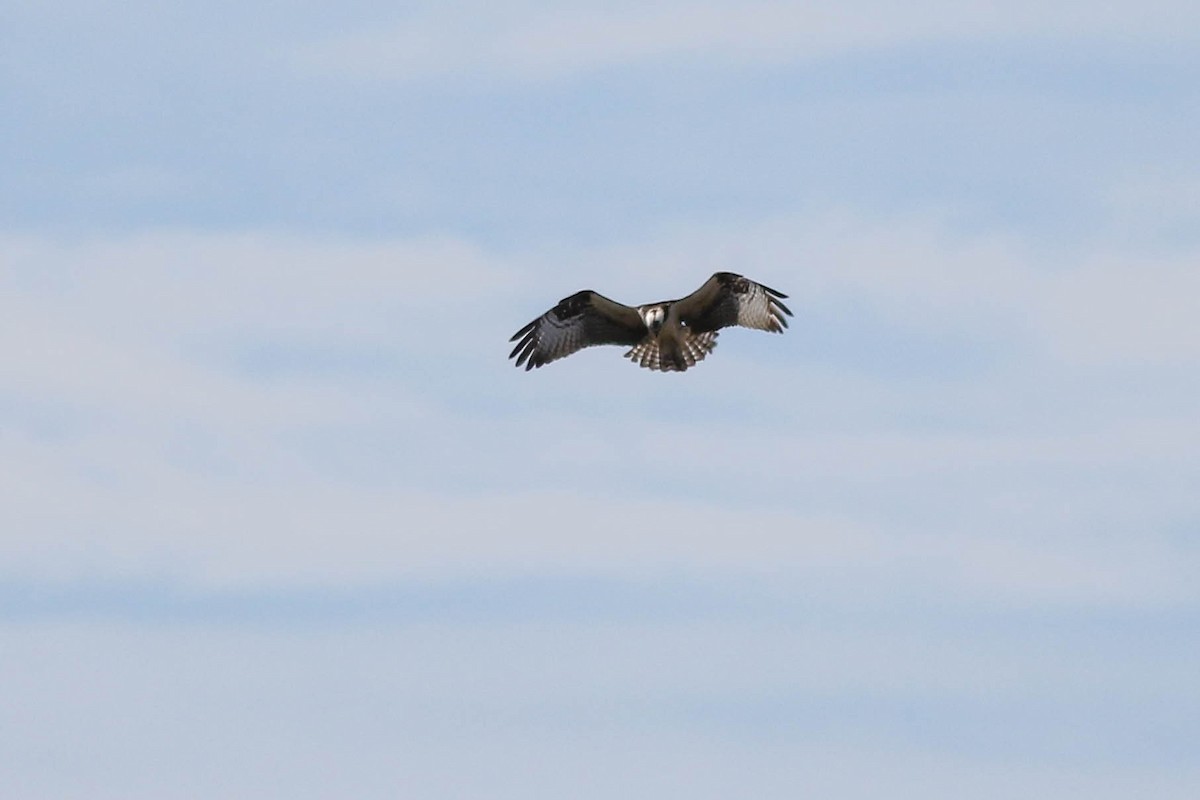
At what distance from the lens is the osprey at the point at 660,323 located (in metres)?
33.8

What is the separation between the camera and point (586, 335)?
117 ft

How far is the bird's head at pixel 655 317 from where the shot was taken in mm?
34094

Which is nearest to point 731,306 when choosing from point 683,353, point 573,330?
point 683,353

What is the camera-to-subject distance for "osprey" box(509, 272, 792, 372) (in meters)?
33.8

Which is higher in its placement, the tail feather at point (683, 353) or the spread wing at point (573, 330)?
the spread wing at point (573, 330)

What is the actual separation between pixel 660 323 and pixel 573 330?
2125mm

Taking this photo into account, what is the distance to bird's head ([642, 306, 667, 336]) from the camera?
34.1 meters

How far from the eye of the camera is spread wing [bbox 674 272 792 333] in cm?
3375

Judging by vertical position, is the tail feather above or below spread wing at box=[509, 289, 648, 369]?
below

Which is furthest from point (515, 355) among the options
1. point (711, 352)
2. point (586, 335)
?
point (711, 352)

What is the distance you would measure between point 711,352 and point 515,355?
3691mm

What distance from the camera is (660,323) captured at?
3412cm

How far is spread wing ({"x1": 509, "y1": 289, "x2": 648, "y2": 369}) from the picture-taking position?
35.2 meters

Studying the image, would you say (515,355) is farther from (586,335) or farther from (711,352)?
(711,352)
